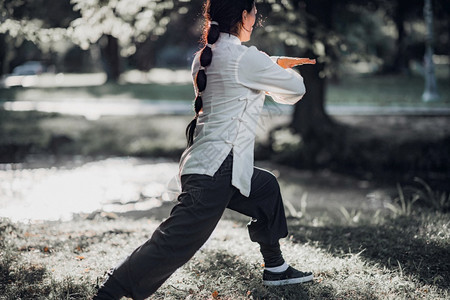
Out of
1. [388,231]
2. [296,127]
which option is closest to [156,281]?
[388,231]

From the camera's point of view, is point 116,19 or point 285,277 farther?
point 116,19

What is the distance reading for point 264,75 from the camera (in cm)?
333

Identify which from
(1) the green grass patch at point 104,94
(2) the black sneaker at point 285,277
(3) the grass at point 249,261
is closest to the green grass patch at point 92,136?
(1) the green grass patch at point 104,94

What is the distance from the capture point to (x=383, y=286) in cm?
385

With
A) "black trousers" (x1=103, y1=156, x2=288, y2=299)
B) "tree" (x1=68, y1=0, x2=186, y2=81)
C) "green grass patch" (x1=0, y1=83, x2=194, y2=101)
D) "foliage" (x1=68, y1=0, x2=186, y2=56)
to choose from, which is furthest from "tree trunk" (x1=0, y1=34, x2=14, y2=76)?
"black trousers" (x1=103, y1=156, x2=288, y2=299)

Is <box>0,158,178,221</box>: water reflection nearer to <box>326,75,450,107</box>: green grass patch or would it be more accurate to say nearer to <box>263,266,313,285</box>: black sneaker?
<box>263,266,313,285</box>: black sneaker

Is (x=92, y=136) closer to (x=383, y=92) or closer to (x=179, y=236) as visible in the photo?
(x=179, y=236)

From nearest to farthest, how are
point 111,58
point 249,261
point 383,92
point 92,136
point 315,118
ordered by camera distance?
point 249,261
point 315,118
point 92,136
point 383,92
point 111,58

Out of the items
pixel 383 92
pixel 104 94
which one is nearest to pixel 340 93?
pixel 383 92

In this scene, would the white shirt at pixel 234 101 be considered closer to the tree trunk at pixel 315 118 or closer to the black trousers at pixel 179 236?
the black trousers at pixel 179 236

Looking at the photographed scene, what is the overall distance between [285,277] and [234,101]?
128 centimetres

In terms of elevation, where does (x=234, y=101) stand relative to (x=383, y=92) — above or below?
above

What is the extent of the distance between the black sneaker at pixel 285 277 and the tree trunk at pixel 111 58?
27511 millimetres

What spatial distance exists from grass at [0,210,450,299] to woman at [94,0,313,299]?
1.77 ft
